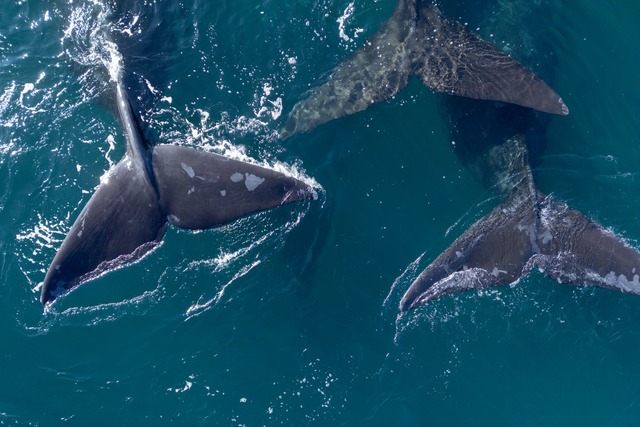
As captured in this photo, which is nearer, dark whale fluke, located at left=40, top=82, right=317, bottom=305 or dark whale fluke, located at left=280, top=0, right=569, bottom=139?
dark whale fluke, located at left=40, top=82, right=317, bottom=305

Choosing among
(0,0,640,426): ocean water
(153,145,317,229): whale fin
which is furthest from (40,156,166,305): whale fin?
(0,0,640,426): ocean water

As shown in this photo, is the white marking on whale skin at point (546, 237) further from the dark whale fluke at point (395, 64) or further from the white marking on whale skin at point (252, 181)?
the white marking on whale skin at point (252, 181)

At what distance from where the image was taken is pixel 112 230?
10.1 metres

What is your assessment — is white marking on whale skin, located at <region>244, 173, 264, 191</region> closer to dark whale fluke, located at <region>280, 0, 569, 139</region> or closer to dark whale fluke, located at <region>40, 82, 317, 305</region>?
dark whale fluke, located at <region>40, 82, 317, 305</region>

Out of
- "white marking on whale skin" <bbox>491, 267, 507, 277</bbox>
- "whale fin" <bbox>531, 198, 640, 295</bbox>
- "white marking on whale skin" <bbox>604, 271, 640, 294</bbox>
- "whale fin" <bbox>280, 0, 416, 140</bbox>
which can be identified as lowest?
"white marking on whale skin" <bbox>604, 271, 640, 294</bbox>

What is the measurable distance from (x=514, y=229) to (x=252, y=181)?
18.7ft

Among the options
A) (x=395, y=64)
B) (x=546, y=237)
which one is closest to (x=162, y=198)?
(x=395, y=64)

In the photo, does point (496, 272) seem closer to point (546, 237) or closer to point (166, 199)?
point (546, 237)

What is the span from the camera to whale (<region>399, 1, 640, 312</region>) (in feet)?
38.1

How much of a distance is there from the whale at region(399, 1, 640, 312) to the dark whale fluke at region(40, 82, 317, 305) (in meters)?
3.51

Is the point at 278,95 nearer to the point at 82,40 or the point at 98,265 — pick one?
the point at 82,40

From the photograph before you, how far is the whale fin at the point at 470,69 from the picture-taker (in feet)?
39.1

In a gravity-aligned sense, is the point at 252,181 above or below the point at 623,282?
above

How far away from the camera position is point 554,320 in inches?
565
